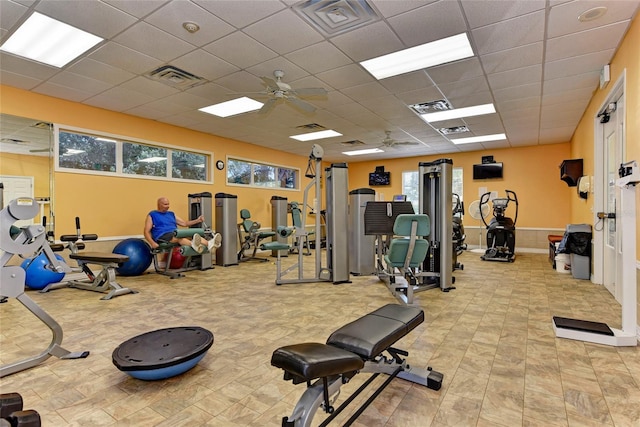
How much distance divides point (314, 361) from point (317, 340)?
1.50m

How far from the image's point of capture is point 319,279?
5.16m

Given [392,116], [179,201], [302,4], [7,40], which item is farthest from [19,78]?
[392,116]

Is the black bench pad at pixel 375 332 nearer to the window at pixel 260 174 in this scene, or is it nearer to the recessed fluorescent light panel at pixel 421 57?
the recessed fluorescent light panel at pixel 421 57

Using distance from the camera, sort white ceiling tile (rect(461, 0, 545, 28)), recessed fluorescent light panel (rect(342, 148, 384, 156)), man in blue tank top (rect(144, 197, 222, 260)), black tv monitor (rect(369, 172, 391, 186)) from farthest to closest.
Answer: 1. black tv monitor (rect(369, 172, 391, 186))
2. recessed fluorescent light panel (rect(342, 148, 384, 156))
3. man in blue tank top (rect(144, 197, 222, 260))
4. white ceiling tile (rect(461, 0, 545, 28))

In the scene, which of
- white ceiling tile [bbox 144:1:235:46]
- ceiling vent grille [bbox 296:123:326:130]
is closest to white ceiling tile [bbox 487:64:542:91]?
ceiling vent grille [bbox 296:123:326:130]

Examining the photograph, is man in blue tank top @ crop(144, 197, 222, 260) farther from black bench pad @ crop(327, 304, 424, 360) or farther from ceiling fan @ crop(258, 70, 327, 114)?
black bench pad @ crop(327, 304, 424, 360)

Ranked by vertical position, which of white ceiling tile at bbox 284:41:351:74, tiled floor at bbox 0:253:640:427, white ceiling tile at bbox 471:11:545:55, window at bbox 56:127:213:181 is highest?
white ceiling tile at bbox 284:41:351:74

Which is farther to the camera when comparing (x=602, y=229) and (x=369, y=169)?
(x=369, y=169)

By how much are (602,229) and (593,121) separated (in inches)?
67.2

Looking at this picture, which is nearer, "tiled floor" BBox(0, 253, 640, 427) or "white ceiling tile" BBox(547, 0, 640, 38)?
"tiled floor" BBox(0, 253, 640, 427)

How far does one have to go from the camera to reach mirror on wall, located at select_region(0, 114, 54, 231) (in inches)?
187

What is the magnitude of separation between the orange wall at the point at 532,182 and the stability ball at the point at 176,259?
26.8ft

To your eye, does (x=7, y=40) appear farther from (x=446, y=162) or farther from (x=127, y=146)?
(x=446, y=162)

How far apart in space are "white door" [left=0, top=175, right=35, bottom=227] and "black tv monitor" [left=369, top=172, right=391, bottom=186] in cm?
907
